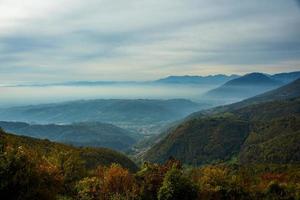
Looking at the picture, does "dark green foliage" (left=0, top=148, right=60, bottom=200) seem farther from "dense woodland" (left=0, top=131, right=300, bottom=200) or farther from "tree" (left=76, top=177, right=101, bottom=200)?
"tree" (left=76, top=177, right=101, bottom=200)

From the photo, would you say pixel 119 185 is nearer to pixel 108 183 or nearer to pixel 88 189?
pixel 108 183

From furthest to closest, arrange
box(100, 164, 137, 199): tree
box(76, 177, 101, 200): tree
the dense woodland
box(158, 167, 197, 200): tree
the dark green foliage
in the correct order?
box(158, 167, 197, 200): tree
box(100, 164, 137, 199): tree
box(76, 177, 101, 200): tree
the dense woodland
the dark green foliage

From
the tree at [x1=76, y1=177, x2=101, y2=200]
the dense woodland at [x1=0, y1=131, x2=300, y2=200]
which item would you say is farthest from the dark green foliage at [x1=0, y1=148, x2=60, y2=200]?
the tree at [x1=76, y1=177, x2=101, y2=200]

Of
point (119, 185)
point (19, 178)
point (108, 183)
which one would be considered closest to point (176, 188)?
point (119, 185)

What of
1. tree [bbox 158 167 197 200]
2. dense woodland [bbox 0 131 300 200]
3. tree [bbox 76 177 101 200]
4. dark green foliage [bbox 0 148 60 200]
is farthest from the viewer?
tree [bbox 158 167 197 200]

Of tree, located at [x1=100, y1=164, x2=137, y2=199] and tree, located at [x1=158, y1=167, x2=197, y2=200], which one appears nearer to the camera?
tree, located at [x1=100, y1=164, x2=137, y2=199]

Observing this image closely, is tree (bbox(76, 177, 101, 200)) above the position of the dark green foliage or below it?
below

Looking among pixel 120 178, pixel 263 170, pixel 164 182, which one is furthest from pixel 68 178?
pixel 263 170

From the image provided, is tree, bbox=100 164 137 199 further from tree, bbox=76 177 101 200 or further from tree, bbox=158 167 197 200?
tree, bbox=158 167 197 200
